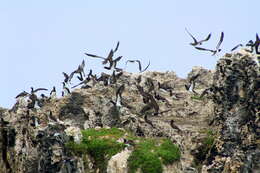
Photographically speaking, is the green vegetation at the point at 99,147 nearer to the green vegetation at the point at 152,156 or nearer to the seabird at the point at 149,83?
the green vegetation at the point at 152,156

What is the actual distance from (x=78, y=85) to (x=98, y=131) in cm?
1357

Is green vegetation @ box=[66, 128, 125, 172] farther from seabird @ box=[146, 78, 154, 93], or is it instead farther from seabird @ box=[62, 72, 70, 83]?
seabird @ box=[62, 72, 70, 83]

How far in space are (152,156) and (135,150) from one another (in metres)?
0.91

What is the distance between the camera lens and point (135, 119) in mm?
30578

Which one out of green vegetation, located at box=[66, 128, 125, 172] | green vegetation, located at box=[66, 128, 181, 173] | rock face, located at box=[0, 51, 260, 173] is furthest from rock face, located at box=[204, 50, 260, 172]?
green vegetation, located at box=[66, 128, 125, 172]

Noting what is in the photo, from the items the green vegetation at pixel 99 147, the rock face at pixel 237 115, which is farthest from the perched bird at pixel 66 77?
the rock face at pixel 237 115

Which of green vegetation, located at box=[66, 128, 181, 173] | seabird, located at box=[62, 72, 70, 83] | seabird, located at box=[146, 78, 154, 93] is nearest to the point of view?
green vegetation, located at box=[66, 128, 181, 173]

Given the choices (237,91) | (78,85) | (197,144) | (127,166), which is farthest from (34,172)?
(78,85)

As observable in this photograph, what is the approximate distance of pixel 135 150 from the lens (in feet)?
81.0

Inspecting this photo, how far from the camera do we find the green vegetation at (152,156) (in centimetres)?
2395

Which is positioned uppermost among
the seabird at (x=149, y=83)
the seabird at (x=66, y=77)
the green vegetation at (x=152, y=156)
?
the seabird at (x=66, y=77)

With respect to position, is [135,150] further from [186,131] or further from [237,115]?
[237,115]

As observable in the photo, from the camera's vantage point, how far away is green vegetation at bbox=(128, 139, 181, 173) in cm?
2395

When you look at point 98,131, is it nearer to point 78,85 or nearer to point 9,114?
point 9,114
